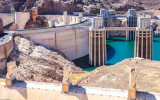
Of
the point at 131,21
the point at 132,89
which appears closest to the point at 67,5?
the point at 131,21

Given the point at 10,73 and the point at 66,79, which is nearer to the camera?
the point at 66,79

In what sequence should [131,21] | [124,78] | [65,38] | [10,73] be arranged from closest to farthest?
[10,73] < [124,78] < [65,38] < [131,21]

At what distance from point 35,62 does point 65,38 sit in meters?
13.7

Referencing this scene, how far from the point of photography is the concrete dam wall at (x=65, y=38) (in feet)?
135

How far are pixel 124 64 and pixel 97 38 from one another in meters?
18.2

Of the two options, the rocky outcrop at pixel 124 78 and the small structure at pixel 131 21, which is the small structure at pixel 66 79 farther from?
the small structure at pixel 131 21

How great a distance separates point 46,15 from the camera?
7025 cm

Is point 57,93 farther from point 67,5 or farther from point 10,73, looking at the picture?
point 67,5

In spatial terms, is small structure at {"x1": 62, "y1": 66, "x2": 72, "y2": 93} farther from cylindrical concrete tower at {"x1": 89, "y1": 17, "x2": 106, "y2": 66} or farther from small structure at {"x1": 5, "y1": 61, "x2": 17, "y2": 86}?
cylindrical concrete tower at {"x1": 89, "y1": 17, "x2": 106, "y2": 66}

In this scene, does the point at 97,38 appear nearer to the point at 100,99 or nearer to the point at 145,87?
the point at 145,87

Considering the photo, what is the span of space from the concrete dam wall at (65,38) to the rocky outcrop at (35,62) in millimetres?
2741

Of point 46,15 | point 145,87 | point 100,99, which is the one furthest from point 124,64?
point 46,15

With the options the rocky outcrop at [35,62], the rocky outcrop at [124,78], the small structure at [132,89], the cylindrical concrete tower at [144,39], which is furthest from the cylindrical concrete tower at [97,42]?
the small structure at [132,89]

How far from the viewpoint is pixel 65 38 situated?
1743 inches
